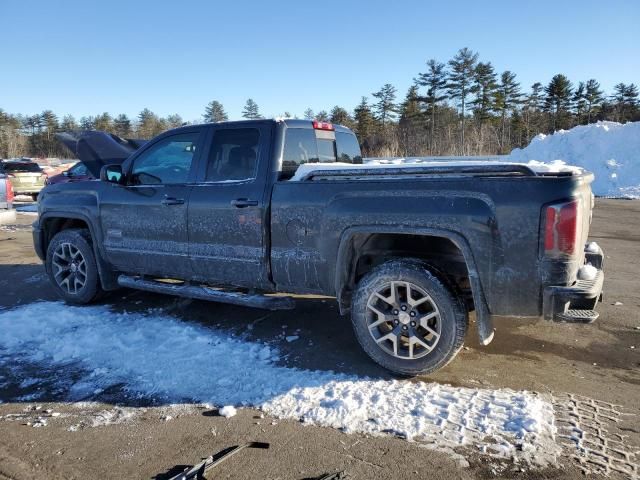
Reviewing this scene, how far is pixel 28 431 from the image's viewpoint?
313 cm

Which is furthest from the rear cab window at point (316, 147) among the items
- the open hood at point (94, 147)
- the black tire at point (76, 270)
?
the open hood at point (94, 147)

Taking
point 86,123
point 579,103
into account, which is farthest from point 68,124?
point 579,103

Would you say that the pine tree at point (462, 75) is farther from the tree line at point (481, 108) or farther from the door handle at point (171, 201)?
the door handle at point (171, 201)

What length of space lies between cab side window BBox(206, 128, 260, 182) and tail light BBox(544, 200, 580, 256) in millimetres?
2500

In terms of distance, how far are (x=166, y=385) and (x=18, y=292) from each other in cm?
392

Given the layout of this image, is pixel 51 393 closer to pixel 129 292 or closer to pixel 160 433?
pixel 160 433

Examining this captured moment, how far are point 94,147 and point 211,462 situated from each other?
7.91 metres

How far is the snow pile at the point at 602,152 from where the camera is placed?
2052 cm

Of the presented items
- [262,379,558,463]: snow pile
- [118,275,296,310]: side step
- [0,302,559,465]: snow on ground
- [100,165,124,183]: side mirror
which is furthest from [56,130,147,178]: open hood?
[262,379,558,463]: snow pile

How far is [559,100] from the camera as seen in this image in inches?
1850

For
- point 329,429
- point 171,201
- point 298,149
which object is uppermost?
point 298,149

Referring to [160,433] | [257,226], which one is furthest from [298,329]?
[160,433]

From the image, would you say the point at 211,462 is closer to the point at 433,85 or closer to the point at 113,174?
the point at 113,174

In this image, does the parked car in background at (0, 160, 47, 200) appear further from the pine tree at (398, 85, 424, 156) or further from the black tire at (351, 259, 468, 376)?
the pine tree at (398, 85, 424, 156)
